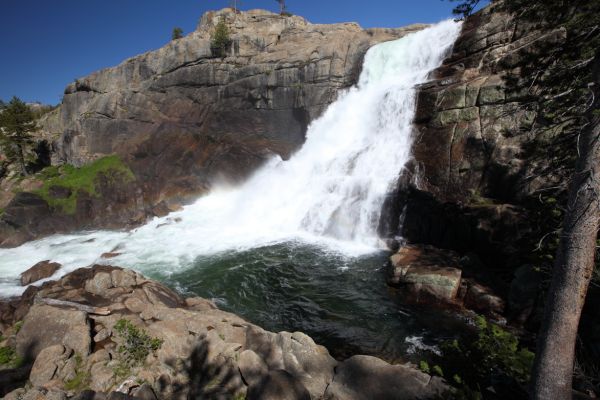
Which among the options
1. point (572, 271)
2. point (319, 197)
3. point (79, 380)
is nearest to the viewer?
point (572, 271)

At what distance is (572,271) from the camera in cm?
664

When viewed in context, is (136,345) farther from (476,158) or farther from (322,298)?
(476,158)

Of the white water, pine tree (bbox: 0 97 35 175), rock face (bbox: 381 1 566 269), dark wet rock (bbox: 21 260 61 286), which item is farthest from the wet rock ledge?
pine tree (bbox: 0 97 35 175)

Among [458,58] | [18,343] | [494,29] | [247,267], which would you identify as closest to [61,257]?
[247,267]

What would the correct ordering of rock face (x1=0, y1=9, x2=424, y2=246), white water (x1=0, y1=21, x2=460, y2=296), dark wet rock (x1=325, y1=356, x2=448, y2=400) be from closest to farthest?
1. dark wet rock (x1=325, y1=356, x2=448, y2=400)
2. white water (x1=0, y1=21, x2=460, y2=296)
3. rock face (x1=0, y1=9, x2=424, y2=246)

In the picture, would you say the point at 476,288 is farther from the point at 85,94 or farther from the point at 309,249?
the point at 85,94

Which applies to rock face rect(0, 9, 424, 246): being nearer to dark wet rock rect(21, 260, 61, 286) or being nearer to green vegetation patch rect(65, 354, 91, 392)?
dark wet rock rect(21, 260, 61, 286)

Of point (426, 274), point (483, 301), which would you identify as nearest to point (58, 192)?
point (426, 274)

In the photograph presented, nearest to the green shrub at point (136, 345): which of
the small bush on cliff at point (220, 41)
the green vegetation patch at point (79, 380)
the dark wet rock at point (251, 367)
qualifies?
the green vegetation patch at point (79, 380)

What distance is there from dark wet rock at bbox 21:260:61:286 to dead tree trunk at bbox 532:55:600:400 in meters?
24.4

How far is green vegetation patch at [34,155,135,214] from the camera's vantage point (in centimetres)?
3388

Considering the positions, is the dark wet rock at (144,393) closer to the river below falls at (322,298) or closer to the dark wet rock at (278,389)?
the dark wet rock at (278,389)

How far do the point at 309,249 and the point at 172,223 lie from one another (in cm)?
1487

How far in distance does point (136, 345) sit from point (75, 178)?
3536 cm
